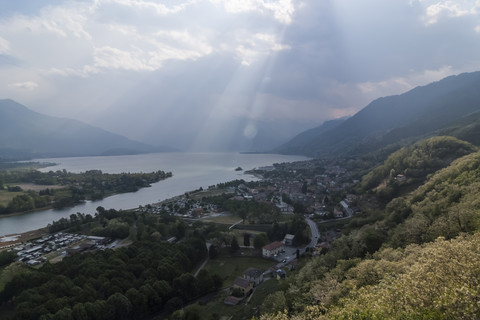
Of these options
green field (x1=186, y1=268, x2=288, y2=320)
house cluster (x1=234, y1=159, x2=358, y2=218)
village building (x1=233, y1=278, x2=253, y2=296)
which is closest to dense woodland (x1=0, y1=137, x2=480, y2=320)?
green field (x1=186, y1=268, x2=288, y2=320)

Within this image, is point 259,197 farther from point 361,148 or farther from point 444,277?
point 361,148

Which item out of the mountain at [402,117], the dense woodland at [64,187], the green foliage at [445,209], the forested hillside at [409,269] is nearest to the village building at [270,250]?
the forested hillside at [409,269]

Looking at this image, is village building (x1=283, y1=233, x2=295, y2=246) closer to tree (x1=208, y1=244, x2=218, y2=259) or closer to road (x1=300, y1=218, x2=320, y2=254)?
road (x1=300, y1=218, x2=320, y2=254)

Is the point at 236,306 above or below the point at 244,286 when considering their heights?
below

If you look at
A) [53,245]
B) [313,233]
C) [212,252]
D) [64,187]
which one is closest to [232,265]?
[212,252]

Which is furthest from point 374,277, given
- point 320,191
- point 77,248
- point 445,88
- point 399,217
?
point 445,88

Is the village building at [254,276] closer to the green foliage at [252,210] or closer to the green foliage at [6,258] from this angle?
the green foliage at [252,210]

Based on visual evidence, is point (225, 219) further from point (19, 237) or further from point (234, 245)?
point (19, 237)
